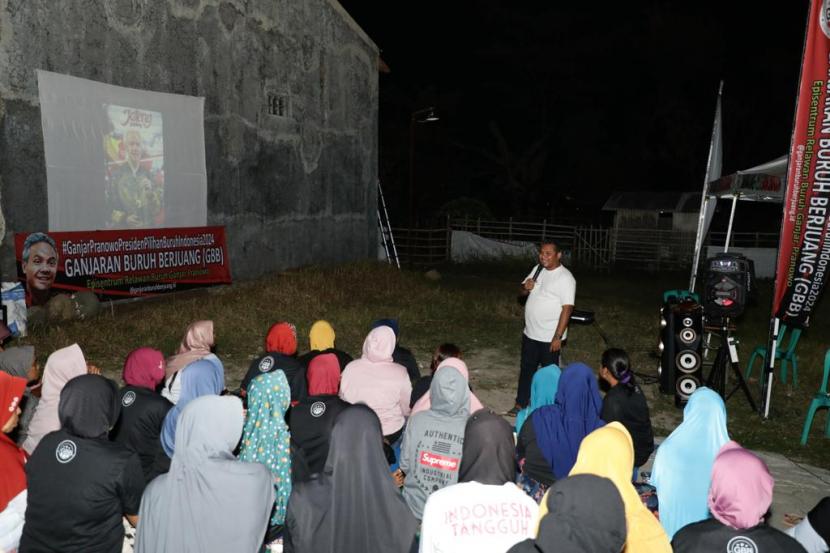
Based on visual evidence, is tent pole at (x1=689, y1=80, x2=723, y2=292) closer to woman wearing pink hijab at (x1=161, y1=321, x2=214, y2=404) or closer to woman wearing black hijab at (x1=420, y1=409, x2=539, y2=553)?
woman wearing pink hijab at (x1=161, y1=321, x2=214, y2=404)

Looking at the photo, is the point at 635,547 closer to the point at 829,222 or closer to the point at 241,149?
the point at 829,222

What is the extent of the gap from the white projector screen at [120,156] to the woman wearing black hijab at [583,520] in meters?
10.4

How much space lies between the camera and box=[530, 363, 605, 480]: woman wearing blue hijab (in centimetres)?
432

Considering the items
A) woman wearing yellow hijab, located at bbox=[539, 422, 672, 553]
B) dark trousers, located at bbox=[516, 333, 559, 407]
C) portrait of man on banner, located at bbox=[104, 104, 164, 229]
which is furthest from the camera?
portrait of man on banner, located at bbox=[104, 104, 164, 229]

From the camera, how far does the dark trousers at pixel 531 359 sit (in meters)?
7.21

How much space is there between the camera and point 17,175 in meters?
10.3

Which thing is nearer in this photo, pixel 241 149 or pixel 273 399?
pixel 273 399

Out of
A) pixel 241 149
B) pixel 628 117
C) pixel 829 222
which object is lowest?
pixel 829 222

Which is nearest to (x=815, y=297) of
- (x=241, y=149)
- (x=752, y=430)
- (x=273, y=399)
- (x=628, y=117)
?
(x=752, y=430)

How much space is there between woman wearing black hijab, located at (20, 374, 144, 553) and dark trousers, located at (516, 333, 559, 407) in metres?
4.67

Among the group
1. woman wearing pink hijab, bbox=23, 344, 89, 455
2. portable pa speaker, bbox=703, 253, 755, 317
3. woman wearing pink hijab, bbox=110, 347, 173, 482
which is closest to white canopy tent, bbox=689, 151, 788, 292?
portable pa speaker, bbox=703, 253, 755, 317

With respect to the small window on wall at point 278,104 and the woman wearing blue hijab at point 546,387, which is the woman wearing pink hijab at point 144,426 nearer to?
the woman wearing blue hijab at point 546,387

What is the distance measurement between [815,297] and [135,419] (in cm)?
624

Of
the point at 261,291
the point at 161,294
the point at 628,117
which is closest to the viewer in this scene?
the point at 161,294
